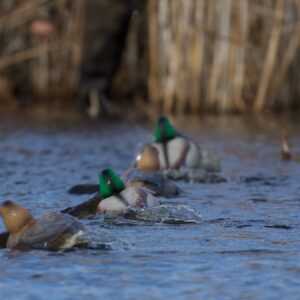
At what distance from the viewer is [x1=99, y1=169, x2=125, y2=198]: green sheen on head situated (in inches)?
234

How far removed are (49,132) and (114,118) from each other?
151cm

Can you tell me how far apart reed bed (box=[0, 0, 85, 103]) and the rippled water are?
424 centimetres

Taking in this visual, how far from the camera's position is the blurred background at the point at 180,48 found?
12.3m

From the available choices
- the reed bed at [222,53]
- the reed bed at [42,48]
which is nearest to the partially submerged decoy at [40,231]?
the reed bed at [222,53]

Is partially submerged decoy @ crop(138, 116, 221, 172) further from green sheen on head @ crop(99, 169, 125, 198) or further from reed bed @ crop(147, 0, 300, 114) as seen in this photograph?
reed bed @ crop(147, 0, 300, 114)

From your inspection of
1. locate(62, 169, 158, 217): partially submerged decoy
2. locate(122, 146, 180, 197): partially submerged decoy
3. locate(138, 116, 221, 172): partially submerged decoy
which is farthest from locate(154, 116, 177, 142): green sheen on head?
locate(62, 169, 158, 217): partially submerged decoy

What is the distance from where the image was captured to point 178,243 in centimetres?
518

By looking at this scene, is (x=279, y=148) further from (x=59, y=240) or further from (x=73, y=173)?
(x=59, y=240)

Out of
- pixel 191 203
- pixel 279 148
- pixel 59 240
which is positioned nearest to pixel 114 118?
pixel 279 148

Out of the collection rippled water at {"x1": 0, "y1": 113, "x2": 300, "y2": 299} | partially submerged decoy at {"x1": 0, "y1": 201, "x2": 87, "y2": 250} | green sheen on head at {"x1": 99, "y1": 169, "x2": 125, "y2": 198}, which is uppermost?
green sheen on head at {"x1": 99, "y1": 169, "x2": 125, "y2": 198}

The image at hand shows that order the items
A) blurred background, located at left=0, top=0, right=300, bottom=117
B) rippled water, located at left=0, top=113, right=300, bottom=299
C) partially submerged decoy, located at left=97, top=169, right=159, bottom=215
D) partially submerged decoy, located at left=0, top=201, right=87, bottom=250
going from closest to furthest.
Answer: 1. rippled water, located at left=0, top=113, right=300, bottom=299
2. partially submerged decoy, located at left=0, top=201, right=87, bottom=250
3. partially submerged decoy, located at left=97, top=169, right=159, bottom=215
4. blurred background, located at left=0, top=0, right=300, bottom=117

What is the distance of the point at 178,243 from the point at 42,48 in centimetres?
905

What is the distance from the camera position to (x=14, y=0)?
44.1ft

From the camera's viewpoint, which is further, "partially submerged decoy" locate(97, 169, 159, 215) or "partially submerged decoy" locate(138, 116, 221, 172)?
"partially submerged decoy" locate(138, 116, 221, 172)
